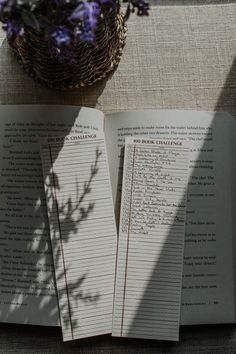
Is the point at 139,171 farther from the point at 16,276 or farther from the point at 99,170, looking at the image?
the point at 16,276

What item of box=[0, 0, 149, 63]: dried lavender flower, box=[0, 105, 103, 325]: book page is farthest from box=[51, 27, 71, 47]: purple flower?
box=[0, 105, 103, 325]: book page

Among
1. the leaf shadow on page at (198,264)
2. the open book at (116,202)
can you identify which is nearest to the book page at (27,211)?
the open book at (116,202)

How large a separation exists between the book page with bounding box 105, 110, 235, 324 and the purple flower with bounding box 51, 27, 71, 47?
20cm

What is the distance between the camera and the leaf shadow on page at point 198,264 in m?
0.66

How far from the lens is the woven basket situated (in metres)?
0.62

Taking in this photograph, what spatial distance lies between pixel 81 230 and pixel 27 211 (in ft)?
0.25

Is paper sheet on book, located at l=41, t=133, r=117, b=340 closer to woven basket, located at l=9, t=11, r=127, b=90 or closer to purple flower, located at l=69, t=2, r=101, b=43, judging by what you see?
woven basket, located at l=9, t=11, r=127, b=90

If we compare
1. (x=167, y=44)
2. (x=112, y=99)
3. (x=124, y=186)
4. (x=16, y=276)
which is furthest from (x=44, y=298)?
(x=167, y=44)

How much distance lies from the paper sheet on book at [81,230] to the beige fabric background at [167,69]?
0.08 m

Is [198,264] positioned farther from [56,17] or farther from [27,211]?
[56,17]

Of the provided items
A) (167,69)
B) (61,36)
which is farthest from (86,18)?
(167,69)

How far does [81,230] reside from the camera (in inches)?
26.7

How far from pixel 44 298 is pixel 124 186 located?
0.58 ft

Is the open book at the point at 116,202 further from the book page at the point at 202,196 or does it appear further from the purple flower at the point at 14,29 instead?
the purple flower at the point at 14,29
